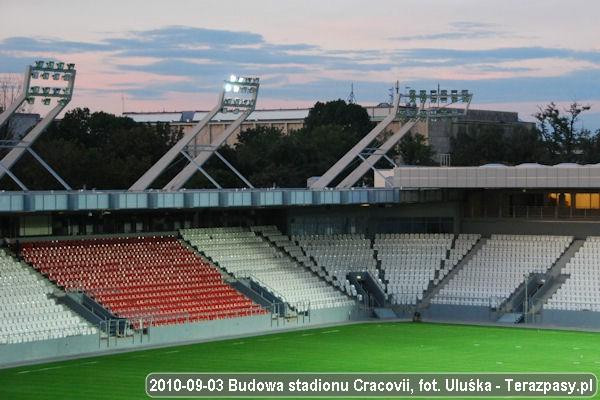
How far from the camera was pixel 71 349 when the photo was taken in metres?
48.8

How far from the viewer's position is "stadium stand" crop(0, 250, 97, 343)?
4778 centimetres

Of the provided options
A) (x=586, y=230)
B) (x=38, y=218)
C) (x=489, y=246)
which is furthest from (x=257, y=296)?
(x=586, y=230)

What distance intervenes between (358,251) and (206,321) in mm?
15343

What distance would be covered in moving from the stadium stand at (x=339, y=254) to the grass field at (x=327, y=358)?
324 inches

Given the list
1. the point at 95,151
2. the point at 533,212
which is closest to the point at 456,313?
the point at 533,212

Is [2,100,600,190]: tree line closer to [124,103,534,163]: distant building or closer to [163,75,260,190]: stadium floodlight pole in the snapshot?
[124,103,534,163]: distant building

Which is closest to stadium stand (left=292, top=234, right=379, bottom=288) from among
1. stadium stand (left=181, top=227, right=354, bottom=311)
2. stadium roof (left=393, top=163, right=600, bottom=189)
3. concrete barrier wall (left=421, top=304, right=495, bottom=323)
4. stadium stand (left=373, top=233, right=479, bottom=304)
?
stadium stand (left=373, top=233, right=479, bottom=304)

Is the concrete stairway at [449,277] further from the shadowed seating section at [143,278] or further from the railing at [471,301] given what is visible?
the shadowed seating section at [143,278]

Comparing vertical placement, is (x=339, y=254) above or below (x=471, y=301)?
above

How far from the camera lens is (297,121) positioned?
140000 millimetres

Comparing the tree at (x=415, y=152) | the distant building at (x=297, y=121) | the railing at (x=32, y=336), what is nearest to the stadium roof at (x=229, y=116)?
the distant building at (x=297, y=121)

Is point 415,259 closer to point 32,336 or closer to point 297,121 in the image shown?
point 32,336
